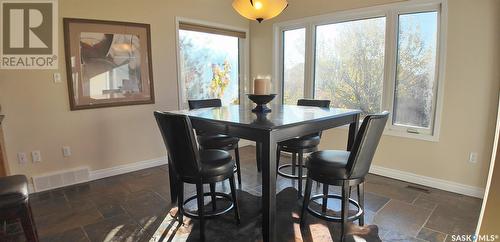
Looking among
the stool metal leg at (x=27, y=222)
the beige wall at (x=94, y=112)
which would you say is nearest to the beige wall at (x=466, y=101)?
the beige wall at (x=94, y=112)

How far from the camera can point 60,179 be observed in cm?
310

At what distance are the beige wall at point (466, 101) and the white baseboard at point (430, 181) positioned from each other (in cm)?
4

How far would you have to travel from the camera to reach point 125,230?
2.22 m

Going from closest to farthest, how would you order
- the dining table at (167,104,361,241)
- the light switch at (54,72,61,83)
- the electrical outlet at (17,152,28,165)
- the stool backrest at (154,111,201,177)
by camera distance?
1. the dining table at (167,104,361,241)
2. the stool backrest at (154,111,201,177)
3. the electrical outlet at (17,152,28,165)
4. the light switch at (54,72,61,83)

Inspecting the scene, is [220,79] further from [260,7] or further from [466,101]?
[466,101]

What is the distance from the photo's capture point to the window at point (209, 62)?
406cm

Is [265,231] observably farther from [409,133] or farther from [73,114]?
[73,114]

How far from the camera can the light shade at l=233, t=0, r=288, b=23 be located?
2.14 m

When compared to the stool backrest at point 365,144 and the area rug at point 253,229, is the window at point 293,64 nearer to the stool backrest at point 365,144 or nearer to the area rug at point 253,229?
the area rug at point 253,229

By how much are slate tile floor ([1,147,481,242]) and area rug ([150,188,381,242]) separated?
116 millimetres

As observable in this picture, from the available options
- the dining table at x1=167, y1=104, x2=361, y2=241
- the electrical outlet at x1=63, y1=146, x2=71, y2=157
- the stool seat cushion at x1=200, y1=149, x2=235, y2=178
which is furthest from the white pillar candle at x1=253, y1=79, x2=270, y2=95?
the electrical outlet at x1=63, y1=146, x2=71, y2=157

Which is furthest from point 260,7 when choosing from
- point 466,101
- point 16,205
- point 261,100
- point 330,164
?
point 466,101

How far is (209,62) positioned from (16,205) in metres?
3.19

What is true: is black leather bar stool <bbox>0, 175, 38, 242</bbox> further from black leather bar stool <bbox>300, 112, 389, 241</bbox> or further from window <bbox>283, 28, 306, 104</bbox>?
window <bbox>283, 28, 306, 104</bbox>
